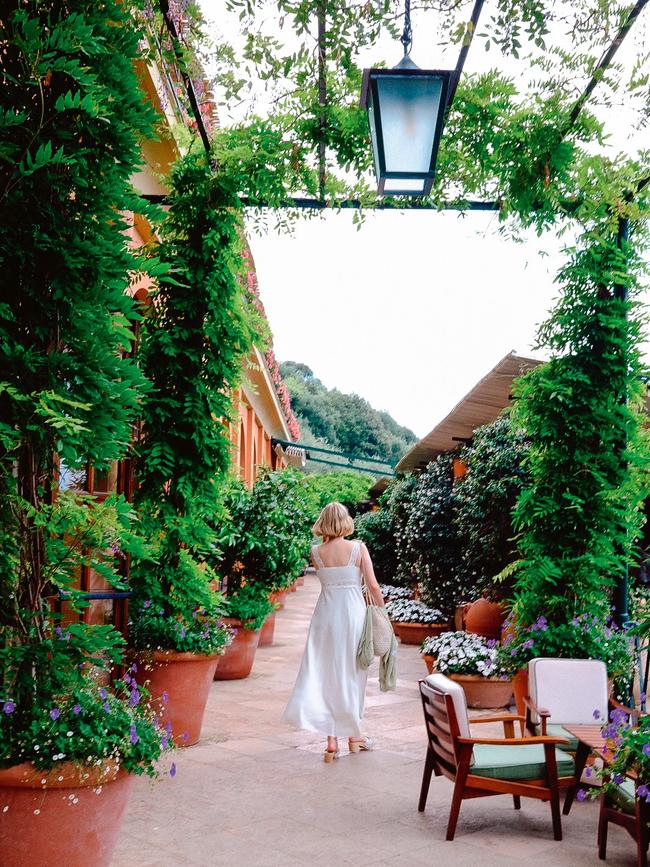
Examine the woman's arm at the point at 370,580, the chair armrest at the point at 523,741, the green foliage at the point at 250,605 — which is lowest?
the chair armrest at the point at 523,741

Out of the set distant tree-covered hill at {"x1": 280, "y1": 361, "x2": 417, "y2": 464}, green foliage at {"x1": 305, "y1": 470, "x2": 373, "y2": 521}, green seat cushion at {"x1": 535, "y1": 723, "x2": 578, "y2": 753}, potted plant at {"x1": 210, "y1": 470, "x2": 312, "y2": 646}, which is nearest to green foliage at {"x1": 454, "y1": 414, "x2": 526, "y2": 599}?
potted plant at {"x1": 210, "y1": 470, "x2": 312, "y2": 646}

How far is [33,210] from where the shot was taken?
3.91 m

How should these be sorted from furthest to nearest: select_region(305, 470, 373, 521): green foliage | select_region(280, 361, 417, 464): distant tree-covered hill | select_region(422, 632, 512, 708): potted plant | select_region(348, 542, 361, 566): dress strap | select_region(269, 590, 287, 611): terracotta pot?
select_region(280, 361, 417, 464): distant tree-covered hill < select_region(305, 470, 373, 521): green foliage < select_region(269, 590, 287, 611): terracotta pot < select_region(422, 632, 512, 708): potted plant < select_region(348, 542, 361, 566): dress strap

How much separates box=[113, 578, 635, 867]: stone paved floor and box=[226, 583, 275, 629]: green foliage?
8.58 ft

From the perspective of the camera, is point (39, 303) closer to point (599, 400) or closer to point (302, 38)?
point (302, 38)

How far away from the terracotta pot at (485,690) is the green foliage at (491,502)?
4.50 ft

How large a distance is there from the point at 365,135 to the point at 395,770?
14.1ft

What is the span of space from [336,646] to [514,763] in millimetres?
2087

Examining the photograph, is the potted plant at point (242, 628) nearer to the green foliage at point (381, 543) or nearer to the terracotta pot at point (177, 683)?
the terracotta pot at point (177, 683)

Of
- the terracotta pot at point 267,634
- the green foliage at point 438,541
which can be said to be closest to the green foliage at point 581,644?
the green foliage at point 438,541

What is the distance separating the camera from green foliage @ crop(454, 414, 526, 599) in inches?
392

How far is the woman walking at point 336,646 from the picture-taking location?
6.73m

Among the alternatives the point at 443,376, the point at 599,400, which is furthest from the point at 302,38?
the point at 443,376

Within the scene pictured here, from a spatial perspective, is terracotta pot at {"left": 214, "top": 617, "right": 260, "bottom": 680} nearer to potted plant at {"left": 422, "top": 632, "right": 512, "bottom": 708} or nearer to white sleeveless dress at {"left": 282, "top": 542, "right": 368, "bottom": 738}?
potted plant at {"left": 422, "top": 632, "right": 512, "bottom": 708}
